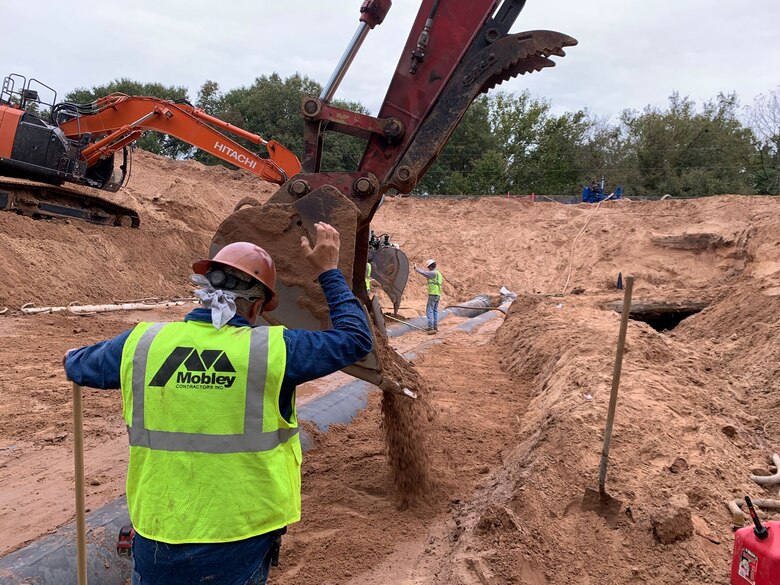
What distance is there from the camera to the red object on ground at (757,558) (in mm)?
2027

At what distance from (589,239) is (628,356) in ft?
52.4

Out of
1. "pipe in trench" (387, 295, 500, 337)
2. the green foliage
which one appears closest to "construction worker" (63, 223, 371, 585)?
"pipe in trench" (387, 295, 500, 337)

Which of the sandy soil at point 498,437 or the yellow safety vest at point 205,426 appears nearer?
the yellow safety vest at point 205,426

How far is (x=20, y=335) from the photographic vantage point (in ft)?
27.1

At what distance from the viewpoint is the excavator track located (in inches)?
448

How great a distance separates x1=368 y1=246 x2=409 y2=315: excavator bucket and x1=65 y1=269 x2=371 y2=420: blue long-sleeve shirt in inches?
469

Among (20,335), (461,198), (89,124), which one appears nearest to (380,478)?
(20,335)

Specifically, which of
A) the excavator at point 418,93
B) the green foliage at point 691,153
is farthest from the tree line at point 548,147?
the excavator at point 418,93

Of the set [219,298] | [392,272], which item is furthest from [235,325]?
[392,272]

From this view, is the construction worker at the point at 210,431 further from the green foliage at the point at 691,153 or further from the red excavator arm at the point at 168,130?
the green foliage at the point at 691,153

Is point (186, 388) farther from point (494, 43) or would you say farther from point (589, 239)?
point (589, 239)

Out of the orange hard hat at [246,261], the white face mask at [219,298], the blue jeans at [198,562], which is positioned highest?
the orange hard hat at [246,261]

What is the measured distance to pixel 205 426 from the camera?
6.01 ft

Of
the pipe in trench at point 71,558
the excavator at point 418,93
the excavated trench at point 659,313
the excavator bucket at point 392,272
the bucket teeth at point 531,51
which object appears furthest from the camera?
the excavator bucket at point 392,272
